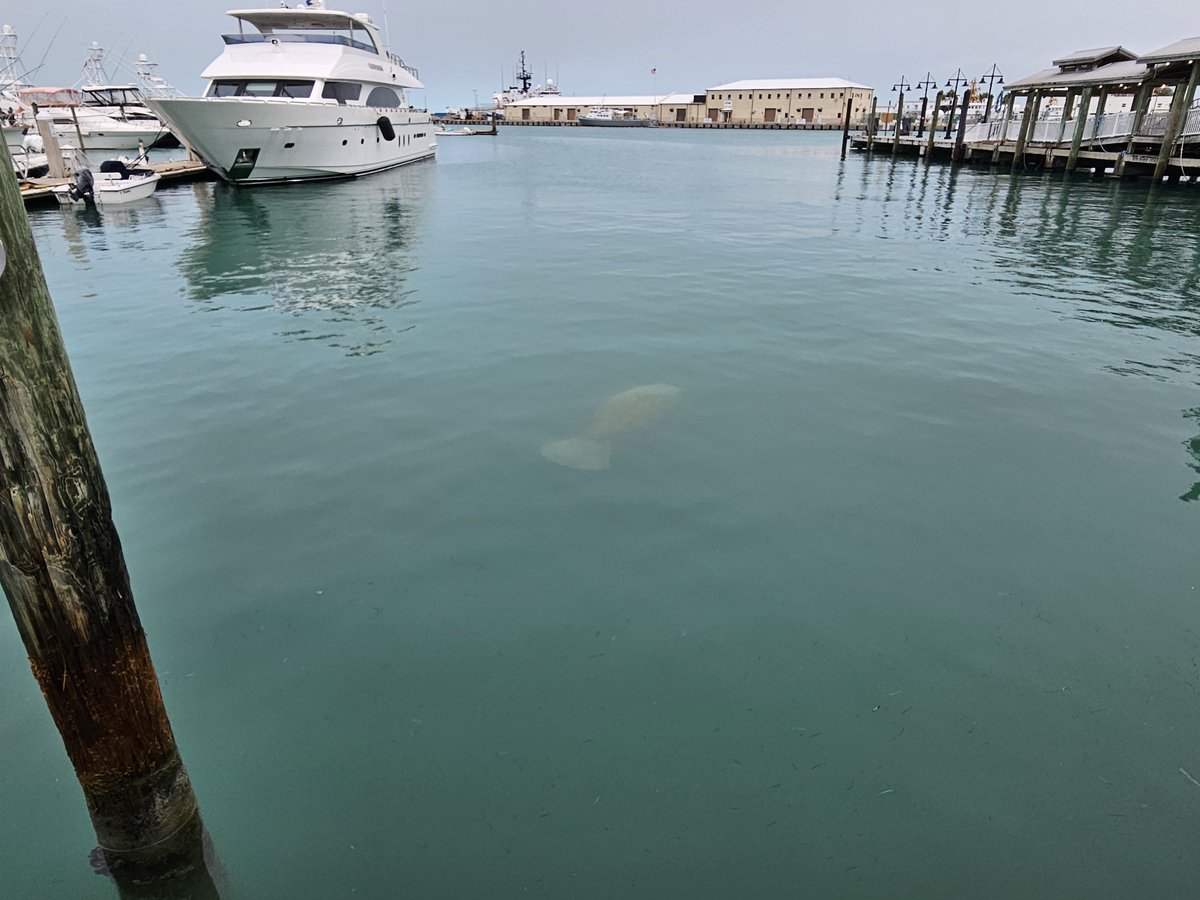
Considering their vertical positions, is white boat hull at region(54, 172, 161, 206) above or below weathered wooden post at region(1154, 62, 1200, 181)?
below

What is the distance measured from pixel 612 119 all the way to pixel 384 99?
105907 millimetres

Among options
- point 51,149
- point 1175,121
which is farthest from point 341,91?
point 1175,121

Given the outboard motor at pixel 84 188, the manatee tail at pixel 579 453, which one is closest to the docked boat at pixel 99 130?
the outboard motor at pixel 84 188

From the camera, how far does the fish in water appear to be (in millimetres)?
6109

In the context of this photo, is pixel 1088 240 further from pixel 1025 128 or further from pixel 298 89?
pixel 298 89

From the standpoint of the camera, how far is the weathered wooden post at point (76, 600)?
196cm

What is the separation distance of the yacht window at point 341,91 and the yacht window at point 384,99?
1192mm

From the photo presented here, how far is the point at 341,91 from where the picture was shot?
1057 inches

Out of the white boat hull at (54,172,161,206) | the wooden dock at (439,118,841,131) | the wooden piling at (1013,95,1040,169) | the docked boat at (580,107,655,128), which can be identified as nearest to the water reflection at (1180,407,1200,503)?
the white boat hull at (54,172,161,206)

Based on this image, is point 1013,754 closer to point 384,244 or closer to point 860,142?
point 384,244

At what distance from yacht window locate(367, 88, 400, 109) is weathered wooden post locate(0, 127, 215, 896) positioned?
3098 centimetres

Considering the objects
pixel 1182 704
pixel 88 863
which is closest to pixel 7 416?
pixel 88 863

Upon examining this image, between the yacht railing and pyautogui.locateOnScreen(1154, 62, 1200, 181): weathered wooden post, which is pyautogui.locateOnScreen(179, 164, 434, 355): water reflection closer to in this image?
the yacht railing

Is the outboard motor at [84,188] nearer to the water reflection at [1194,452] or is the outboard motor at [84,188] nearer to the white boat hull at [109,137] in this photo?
the white boat hull at [109,137]
